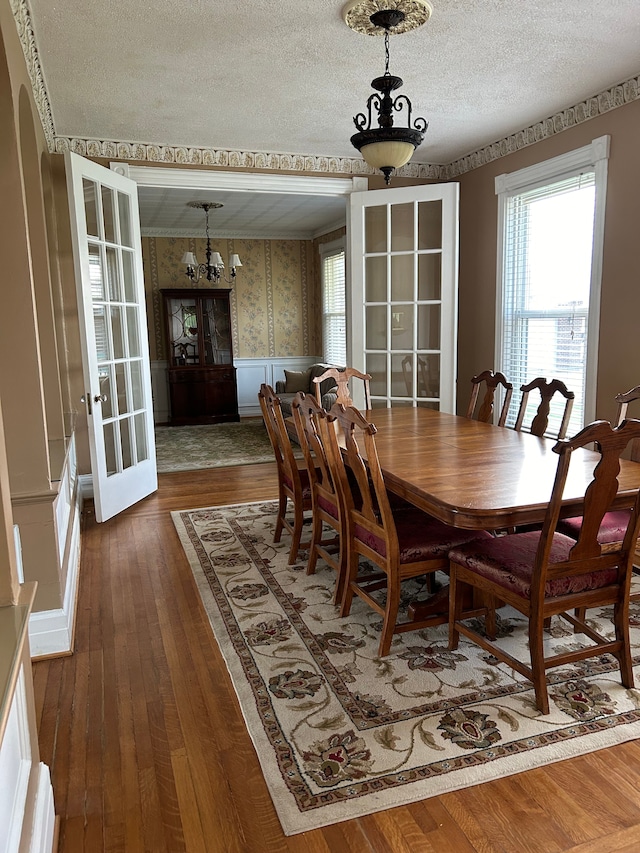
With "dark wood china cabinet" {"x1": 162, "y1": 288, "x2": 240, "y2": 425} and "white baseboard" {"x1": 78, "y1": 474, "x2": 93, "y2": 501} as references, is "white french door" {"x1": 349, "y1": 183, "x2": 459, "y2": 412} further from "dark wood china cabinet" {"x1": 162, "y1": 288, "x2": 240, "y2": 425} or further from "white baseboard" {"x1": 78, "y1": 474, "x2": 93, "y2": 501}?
"dark wood china cabinet" {"x1": 162, "y1": 288, "x2": 240, "y2": 425}

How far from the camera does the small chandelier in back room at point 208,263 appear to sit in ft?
23.6

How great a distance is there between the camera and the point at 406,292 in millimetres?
5176

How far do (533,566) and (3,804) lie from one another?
1677mm

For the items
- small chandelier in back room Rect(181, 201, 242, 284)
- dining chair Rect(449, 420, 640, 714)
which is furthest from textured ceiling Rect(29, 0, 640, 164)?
small chandelier in back room Rect(181, 201, 242, 284)

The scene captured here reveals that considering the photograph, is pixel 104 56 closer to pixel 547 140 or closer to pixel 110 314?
pixel 110 314

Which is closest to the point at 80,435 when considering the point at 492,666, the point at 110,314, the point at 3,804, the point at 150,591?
the point at 110,314

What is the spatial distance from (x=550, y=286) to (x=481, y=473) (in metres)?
2.62

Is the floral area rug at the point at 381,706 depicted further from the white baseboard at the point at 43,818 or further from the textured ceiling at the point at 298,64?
the textured ceiling at the point at 298,64

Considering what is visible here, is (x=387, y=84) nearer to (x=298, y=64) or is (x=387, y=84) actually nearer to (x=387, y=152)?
(x=387, y=152)

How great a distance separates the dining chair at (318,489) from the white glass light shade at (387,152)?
1.11 meters

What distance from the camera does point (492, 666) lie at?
244cm

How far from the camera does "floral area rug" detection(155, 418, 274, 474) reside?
6238mm

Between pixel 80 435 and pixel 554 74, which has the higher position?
pixel 554 74

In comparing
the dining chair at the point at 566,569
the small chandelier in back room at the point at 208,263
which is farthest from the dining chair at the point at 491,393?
the small chandelier in back room at the point at 208,263
